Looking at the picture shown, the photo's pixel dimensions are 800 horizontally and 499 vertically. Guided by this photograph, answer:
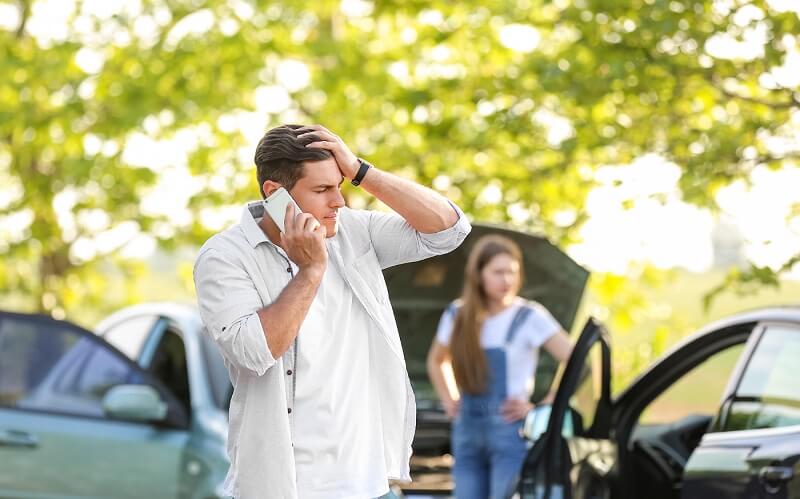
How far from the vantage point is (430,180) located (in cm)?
1140

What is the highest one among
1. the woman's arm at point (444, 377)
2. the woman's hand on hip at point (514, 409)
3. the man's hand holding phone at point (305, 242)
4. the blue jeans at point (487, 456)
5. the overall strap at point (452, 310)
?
the overall strap at point (452, 310)

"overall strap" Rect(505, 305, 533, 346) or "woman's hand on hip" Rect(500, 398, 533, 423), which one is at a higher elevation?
"overall strap" Rect(505, 305, 533, 346)

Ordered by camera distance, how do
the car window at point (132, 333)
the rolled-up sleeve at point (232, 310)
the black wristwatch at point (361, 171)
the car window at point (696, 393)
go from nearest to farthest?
the rolled-up sleeve at point (232, 310), the black wristwatch at point (361, 171), the car window at point (132, 333), the car window at point (696, 393)

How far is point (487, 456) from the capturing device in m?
6.13

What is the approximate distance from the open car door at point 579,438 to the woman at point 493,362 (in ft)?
1.54

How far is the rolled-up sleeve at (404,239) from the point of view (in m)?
3.69

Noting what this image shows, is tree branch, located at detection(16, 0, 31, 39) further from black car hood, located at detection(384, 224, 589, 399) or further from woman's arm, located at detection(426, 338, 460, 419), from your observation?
woman's arm, located at detection(426, 338, 460, 419)

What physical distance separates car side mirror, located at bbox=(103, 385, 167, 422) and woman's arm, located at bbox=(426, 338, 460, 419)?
1.32 meters

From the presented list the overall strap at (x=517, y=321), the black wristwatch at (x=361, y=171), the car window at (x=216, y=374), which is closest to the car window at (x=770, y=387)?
the overall strap at (x=517, y=321)

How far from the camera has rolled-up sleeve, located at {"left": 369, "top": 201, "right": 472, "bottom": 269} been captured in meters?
3.69

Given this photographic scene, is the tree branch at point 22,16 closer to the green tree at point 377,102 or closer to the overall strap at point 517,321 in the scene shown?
the green tree at point 377,102

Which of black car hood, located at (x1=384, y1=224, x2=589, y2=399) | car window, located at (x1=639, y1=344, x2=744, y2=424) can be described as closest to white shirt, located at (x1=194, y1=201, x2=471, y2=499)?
black car hood, located at (x1=384, y1=224, x2=589, y2=399)

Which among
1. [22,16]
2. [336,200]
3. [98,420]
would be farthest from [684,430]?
[22,16]

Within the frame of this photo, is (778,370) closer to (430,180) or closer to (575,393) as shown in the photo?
(575,393)
